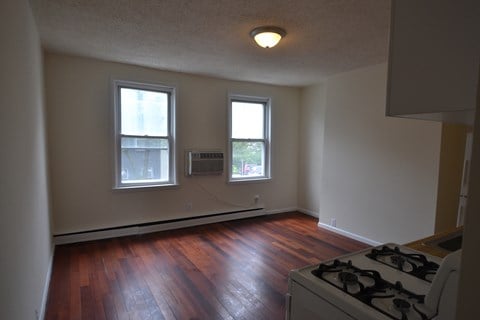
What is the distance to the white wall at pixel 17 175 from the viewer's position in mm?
1238

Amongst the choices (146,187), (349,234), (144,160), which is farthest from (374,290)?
(144,160)

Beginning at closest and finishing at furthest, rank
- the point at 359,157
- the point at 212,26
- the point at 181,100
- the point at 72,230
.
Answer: the point at 212,26 → the point at 72,230 → the point at 359,157 → the point at 181,100

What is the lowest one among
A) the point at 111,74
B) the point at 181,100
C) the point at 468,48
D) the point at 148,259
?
the point at 148,259

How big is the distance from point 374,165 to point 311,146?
1.63 meters

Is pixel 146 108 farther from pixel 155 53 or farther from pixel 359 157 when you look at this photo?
pixel 359 157

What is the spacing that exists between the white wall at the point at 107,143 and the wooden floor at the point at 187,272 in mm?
404

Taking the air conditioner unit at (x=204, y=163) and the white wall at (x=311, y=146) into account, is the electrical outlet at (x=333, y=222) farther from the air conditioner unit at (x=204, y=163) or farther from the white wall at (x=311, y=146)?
the air conditioner unit at (x=204, y=163)

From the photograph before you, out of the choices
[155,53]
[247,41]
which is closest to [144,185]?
[155,53]

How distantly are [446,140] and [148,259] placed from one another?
369 centimetres

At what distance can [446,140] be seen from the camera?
306cm

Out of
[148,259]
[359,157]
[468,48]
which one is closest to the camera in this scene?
[468,48]

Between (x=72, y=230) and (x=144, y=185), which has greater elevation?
(x=144, y=185)

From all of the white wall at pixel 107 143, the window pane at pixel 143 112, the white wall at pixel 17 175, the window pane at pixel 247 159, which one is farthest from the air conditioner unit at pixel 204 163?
the white wall at pixel 17 175

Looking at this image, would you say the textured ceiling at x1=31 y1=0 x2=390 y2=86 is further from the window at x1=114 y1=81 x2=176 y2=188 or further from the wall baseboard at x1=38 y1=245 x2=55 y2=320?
the wall baseboard at x1=38 y1=245 x2=55 y2=320
